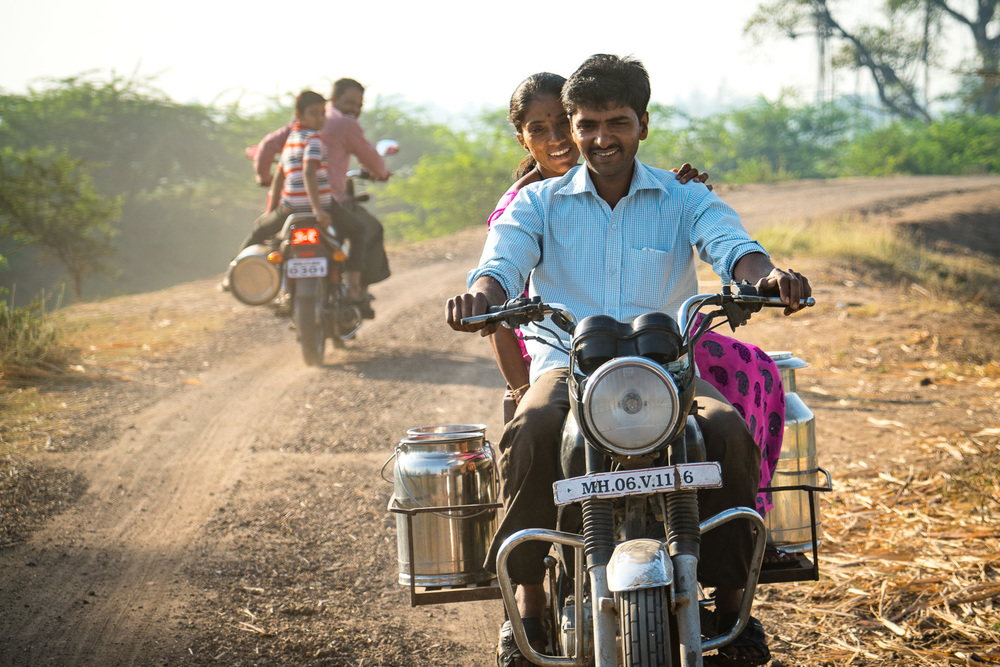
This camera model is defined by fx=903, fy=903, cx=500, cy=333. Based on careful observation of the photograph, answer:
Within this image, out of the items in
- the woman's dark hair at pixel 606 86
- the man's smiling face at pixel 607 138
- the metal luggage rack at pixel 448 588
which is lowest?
the metal luggage rack at pixel 448 588

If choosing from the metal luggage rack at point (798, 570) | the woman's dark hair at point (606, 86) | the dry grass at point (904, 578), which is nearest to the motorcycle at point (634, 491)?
the metal luggage rack at point (798, 570)

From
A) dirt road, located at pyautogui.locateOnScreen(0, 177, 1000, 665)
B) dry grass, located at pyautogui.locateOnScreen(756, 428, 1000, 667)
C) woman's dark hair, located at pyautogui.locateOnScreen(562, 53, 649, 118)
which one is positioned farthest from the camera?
dirt road, located at pyautogui.locateOnScreen(0, 177, 1000, 665)

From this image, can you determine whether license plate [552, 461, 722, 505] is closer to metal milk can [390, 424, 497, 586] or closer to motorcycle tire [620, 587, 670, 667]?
motorcycle tire [620, 587, 670, 667]

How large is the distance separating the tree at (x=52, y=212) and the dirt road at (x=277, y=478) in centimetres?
881

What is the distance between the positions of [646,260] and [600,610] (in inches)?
50.1

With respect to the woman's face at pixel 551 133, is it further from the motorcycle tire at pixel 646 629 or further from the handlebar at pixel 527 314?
the motorcycle tire at pixel 646 629

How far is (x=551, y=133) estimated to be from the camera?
418 cm

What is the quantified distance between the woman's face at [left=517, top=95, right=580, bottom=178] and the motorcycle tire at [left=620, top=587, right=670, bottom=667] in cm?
246

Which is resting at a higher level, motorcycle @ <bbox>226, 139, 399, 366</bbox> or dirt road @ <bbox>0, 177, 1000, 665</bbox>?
motorcycle @ <bbox>226, 139, 399, 366</bbox>

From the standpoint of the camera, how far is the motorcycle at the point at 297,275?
25.8ft

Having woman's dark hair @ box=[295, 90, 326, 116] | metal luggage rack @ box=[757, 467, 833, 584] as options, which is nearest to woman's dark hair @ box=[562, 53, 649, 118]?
metal luggage rack @ box=[757, 467, 833, 584]

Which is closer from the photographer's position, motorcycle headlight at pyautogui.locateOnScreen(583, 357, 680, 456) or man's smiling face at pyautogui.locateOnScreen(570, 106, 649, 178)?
motorcycle headlight at pyautogui.locateOnScreen(583, 357, 680, 456)

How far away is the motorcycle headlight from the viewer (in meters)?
2.16

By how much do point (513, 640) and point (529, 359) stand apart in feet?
4.14
